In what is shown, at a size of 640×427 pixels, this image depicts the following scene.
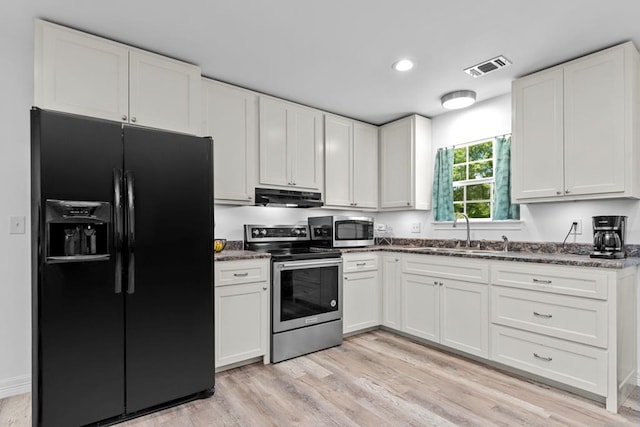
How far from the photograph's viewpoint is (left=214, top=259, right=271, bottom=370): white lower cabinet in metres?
2.62

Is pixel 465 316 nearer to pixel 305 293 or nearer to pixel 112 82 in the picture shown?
pixel 305 293

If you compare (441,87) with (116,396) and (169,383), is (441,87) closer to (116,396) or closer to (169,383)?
(169,383)

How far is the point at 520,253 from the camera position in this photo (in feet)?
9.85

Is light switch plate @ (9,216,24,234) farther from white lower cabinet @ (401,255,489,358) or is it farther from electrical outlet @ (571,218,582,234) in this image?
electrical outlet @ (571,218,582,234)

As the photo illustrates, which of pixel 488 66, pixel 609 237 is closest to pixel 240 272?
pixel 488 66

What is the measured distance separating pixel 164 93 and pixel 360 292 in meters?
2.52

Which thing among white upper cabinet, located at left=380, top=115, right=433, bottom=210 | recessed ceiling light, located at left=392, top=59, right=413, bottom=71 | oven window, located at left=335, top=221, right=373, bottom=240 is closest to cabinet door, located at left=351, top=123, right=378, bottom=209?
white upper cabinet, located at left=380, top=115, right=433, bottom=210

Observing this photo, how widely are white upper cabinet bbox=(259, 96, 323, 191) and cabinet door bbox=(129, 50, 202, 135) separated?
0.77 meters

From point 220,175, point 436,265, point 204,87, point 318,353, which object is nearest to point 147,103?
point 204,87

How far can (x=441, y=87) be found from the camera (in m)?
3.18

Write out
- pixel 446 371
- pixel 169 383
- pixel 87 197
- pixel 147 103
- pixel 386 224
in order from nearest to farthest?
1. pixel 87 197
2. pixel 169 383
3. pixel 147 103
4. pixel 446 371
5. pixel 386 224

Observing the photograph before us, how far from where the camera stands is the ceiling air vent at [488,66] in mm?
2646

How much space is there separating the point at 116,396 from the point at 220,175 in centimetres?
175

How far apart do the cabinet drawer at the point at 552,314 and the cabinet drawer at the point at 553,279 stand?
0.15 feet
